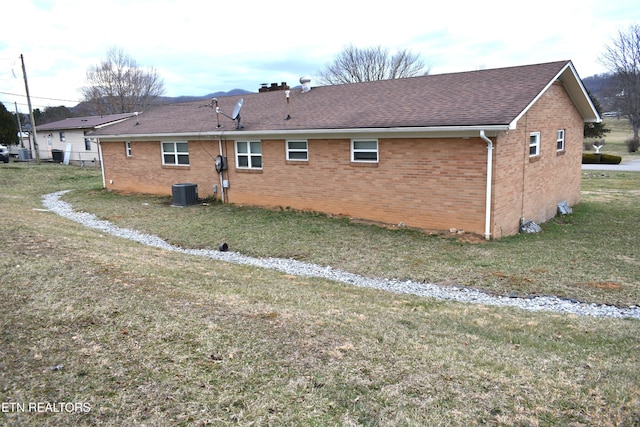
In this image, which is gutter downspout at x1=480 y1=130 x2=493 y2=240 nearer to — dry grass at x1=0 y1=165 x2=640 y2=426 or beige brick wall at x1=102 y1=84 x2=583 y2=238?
beige brick wall at x1=102 y1=84 x2=583 y2=238

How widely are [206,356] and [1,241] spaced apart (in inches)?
235

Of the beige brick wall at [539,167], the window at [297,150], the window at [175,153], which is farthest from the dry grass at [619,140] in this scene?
the window at [175,153]

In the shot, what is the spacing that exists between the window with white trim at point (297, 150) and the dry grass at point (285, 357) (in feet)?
26.0

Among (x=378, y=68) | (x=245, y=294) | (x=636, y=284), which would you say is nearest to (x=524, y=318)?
(x=636, y=284)

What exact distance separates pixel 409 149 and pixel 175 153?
10613mm

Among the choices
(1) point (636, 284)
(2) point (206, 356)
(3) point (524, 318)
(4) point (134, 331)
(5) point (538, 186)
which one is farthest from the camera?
(5) point (538, 186)

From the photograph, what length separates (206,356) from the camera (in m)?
4.04

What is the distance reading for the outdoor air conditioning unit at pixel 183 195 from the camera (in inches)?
644

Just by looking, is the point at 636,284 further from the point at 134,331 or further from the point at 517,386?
the point at 134,331

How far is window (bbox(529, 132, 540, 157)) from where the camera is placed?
12.4 metres

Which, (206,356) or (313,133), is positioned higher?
(313,133)

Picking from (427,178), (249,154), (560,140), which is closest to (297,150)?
(249,154)

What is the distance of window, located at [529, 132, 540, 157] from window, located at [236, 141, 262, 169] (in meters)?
8.44

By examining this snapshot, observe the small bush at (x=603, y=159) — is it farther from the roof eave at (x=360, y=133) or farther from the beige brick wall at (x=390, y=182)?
the roof eave at (x=360, y=133)
